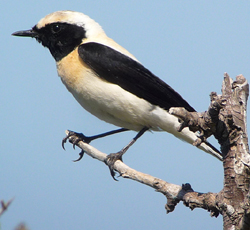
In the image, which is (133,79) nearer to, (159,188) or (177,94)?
(177,94)

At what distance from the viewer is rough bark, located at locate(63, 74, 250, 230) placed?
363 cm

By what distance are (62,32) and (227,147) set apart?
406cm

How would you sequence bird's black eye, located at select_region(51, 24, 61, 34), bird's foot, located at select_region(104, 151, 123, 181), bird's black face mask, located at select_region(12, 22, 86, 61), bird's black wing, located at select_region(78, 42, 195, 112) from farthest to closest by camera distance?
1. bird's black eye, located at select_region(51, 24, 61, 34)
2. bird's black face mask, located at select_region(12, 22, 86, 61)
3. bird's black wing, located at select_region(78, 42, 195, 112)
4. bird's foot, located at select_region(104, 151, 123, 181)

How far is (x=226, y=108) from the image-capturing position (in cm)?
386

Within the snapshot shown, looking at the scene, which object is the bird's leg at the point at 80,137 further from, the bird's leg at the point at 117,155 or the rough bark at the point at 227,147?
the rough bark at the point at 227,147

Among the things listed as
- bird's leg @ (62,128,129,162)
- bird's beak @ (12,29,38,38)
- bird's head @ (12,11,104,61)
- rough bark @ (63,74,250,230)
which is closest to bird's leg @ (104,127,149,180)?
bird's leg @ (62,128,129,162)

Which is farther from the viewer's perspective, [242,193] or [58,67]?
[58,67]

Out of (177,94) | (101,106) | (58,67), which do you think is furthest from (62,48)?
(177,94)

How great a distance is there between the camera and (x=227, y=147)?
3893 mm

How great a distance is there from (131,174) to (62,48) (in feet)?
9.88

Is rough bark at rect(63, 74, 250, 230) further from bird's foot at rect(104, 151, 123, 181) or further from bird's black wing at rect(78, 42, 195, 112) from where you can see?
bird's black wing at rect(78, 42, 195, 112)

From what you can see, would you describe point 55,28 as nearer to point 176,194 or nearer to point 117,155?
point 117,155

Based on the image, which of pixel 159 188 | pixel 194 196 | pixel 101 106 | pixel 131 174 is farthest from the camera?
pixel 101 106

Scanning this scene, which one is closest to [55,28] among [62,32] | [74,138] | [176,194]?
[62,32]
